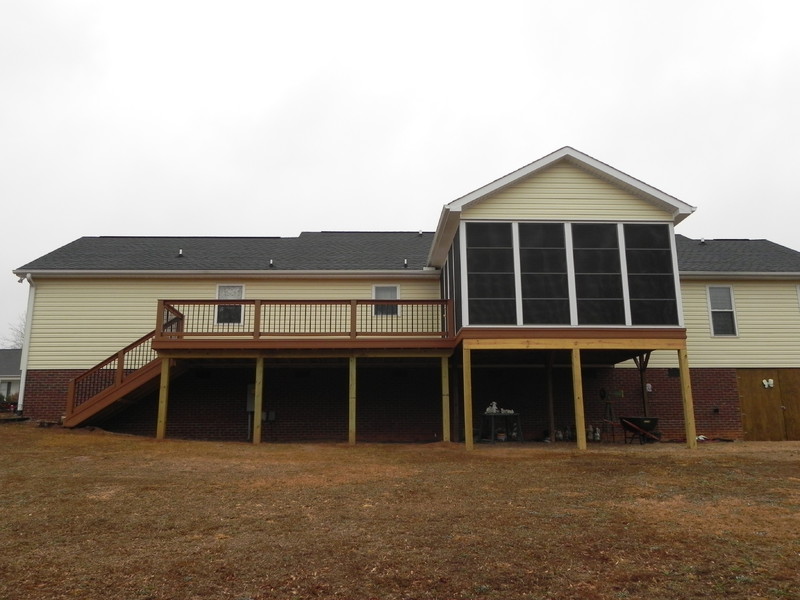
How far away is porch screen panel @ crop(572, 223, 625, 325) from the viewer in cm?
1323

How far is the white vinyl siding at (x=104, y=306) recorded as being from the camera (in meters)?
16.6

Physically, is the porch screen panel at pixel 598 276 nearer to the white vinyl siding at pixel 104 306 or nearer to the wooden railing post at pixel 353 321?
the wooden railing post at pixel 353 321

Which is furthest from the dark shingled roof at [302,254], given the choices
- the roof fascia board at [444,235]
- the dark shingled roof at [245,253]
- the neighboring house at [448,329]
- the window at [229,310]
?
the roof fascia board at [444,235]

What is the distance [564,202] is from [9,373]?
36.6 meters

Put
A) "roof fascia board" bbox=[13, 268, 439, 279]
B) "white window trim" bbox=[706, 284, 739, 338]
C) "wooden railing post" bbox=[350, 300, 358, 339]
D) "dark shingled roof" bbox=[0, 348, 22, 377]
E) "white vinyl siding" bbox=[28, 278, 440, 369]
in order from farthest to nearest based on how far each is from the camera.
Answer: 1. "dark shingled roof" bbox=[0, 348, 22, 377]
2. "white window trim" bbox=[706, 284, 739, 338]
3. "roof fascia board" bbox=[13, 268, 439, 279]
4. "white vinyl siding" bbox=[28, 278, 440, 369]
5. "wooden railing post" bbox=[350, 300, 358, 339]

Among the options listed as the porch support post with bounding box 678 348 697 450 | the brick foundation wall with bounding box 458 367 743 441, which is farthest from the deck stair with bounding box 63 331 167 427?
the porch support post with bounding box 678 348 697 450

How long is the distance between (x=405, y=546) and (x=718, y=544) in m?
2.89

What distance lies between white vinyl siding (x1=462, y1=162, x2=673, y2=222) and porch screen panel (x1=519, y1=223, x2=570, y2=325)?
46 centimetres

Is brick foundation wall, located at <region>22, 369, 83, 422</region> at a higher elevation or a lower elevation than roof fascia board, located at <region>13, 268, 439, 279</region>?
lower

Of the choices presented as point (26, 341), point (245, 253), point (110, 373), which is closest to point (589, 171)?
point (245, 253)

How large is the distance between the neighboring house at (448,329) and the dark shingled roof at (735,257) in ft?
0.42

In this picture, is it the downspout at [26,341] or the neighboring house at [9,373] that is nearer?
the downspout at [26,341]

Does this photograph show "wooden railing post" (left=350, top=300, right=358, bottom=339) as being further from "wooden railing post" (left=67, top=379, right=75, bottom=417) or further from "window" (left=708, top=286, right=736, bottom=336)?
"window" (left=708, top=286, right=736, bottom=336)

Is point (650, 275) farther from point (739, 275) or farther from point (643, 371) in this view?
point (739, 275)
